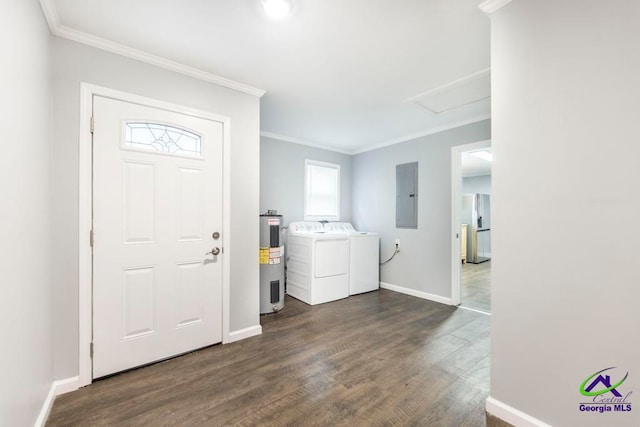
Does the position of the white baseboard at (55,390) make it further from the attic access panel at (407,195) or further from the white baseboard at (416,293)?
the attic access panel at (407,195)

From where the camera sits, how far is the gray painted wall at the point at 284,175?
4078 millimetres

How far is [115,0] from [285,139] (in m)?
2.79

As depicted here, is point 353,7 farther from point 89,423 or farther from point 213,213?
point 89,423

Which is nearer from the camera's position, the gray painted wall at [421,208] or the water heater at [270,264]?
the water heater at [270,264]

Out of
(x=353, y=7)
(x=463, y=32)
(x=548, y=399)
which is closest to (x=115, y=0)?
(x=353, y=7)

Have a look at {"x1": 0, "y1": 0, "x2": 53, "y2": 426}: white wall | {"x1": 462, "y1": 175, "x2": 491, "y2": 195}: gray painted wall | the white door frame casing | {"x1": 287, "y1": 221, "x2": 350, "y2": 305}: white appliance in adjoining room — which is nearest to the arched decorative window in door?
the white door frame casing

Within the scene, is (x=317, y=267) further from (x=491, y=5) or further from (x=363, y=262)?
(x=491, y=5)

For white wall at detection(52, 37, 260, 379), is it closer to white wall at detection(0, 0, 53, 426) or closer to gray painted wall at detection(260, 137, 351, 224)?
white wall at detection(0, 0, 53, 426)

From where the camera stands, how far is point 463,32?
6.00 ft

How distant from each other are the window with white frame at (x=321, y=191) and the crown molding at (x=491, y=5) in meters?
3.22

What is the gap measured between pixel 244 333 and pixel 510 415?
2.16 meters

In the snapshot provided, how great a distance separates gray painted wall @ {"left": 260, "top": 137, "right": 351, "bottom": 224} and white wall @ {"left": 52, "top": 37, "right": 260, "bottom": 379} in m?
1.40

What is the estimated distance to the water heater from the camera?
10.5 ft

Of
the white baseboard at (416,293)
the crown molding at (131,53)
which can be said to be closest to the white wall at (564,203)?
the crown molding at (131,53)
